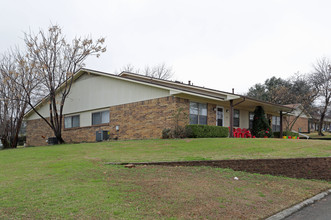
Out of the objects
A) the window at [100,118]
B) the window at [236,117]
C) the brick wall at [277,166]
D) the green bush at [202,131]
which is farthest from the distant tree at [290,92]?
the brick wall at [277,166]

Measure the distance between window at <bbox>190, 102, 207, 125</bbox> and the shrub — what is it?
4976mm

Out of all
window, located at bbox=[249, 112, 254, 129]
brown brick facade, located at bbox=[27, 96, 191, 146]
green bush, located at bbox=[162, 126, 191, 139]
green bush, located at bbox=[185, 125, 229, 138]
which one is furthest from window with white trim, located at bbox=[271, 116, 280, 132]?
green bush, located at bbox=[162, 126, 191, 139]

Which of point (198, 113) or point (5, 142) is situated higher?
point (198, 113)

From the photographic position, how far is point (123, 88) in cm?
2005

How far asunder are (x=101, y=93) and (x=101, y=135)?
3.22 m

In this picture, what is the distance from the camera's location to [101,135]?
813 inches

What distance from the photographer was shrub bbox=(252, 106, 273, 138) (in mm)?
21094

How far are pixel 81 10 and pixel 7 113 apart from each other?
14259 mm

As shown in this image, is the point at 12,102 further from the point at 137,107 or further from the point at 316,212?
the point at 316,212

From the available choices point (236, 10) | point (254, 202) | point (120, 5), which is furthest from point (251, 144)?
point (120, 5)

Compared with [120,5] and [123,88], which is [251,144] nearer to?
[120,5]

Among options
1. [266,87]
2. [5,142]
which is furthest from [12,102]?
[266,87]

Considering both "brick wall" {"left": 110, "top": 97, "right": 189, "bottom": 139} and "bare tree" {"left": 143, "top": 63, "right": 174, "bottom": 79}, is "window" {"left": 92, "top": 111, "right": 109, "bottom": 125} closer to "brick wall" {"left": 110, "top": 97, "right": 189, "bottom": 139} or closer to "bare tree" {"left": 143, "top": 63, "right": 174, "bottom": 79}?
"brick wall" {"left": 110, "top": 97, "right": 189, "bottom": 139}

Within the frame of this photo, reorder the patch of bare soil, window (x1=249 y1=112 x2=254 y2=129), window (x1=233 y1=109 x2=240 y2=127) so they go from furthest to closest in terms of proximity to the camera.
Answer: window (x1=249 y1=112 x2=254 y2=129) < window (x1=233 y1=109 x2=240 y2=127) < the patch of bare soil
